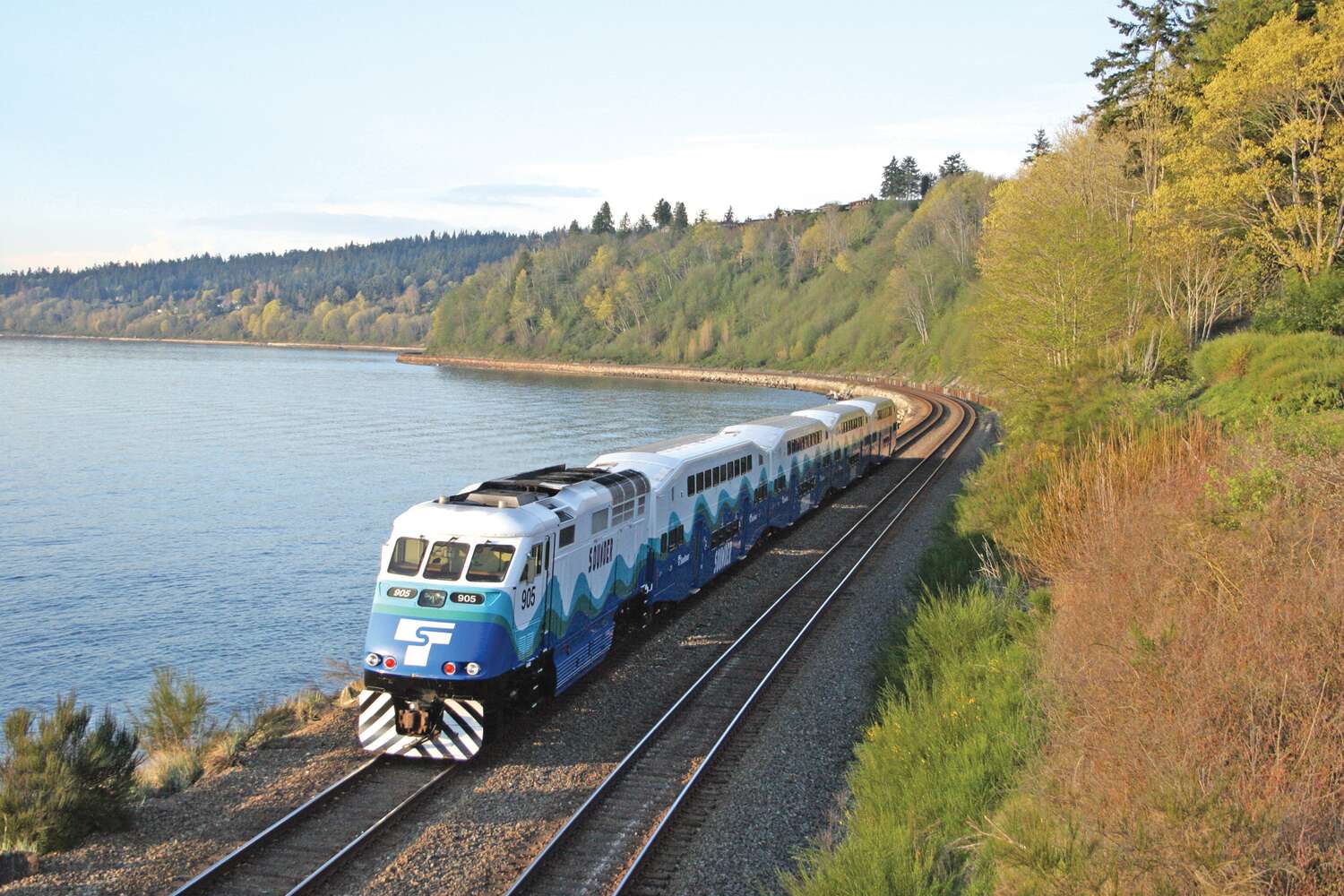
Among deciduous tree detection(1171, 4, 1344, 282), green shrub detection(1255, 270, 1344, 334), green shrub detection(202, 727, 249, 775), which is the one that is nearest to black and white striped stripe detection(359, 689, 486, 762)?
green shrub detection(202, 727, 249, 775)

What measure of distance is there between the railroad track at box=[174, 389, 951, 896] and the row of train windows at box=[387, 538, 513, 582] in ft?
9.32

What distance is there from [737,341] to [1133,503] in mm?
153357

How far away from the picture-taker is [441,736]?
48.9 ft

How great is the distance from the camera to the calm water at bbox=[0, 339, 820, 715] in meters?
27.1

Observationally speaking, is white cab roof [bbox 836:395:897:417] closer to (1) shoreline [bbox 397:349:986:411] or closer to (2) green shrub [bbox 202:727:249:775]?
(2) green shrub [bbox 202:727:249:775]

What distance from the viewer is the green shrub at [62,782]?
1224 centimetres

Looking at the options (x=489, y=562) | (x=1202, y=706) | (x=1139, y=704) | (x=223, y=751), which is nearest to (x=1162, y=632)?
(x=1139, y=704)

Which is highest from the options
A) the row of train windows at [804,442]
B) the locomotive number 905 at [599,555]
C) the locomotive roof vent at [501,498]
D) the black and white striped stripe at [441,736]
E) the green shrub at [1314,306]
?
the green shrub at [1314,306]

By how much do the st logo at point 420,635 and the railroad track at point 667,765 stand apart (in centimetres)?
323

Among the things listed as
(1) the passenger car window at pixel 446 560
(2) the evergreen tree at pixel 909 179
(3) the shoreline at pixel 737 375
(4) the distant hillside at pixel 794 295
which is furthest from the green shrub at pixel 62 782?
(2) the evergreen tree at pixel 909 179

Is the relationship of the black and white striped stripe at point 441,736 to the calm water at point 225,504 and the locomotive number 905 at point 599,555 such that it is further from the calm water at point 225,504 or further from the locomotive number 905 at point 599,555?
the calm water at point 225,504

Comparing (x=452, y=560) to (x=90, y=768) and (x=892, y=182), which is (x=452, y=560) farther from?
(x=892, y=182)

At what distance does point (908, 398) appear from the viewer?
3538 inches

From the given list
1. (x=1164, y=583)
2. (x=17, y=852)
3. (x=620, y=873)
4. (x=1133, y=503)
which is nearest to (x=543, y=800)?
(x=620, y=873)
